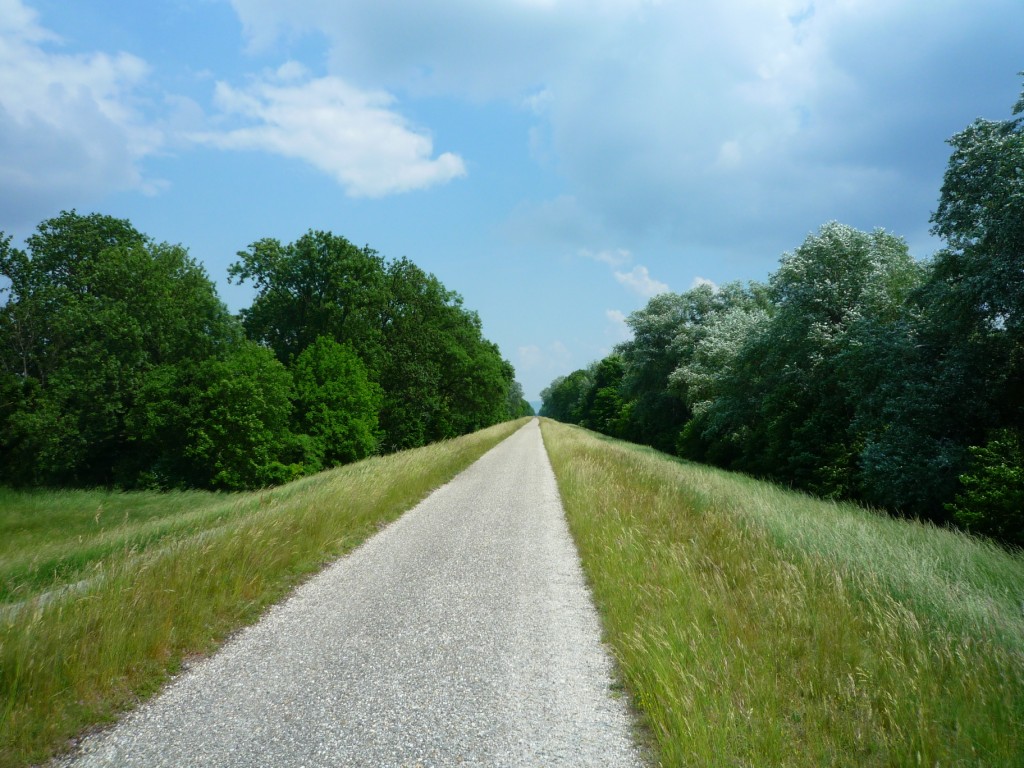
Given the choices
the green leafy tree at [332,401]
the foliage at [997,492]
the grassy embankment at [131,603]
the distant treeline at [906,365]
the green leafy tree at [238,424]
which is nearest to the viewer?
the grassy embankment at [131,603]

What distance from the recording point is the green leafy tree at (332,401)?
97.8ft

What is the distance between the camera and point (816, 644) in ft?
13.5

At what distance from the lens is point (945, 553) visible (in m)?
6.90

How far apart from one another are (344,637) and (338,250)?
32.3 meters

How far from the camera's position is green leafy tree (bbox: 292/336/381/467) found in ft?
97.8

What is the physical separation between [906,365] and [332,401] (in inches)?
1012

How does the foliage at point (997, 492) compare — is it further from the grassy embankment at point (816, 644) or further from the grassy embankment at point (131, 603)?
the grassy embankment at point (131, 603)

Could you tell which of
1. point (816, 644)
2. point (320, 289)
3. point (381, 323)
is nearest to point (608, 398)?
point (381, 323)

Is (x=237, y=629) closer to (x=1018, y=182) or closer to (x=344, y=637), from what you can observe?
(x=344, y=637)

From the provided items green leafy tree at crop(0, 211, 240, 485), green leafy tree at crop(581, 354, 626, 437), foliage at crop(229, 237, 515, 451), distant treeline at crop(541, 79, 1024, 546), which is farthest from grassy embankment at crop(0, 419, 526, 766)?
green leafy tree at crop(581, 354, 626, 437)

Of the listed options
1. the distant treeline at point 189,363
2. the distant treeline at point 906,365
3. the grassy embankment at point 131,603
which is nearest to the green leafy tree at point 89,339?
the distant treeline at point 189,363

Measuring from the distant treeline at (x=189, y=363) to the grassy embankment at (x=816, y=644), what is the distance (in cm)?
2469

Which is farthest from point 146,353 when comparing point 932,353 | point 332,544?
point 932,353

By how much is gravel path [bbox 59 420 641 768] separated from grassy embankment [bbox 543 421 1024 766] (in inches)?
17.2
